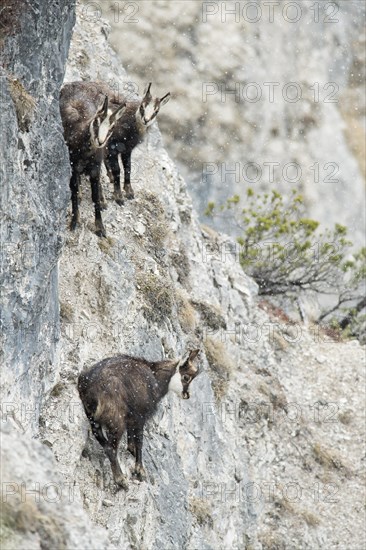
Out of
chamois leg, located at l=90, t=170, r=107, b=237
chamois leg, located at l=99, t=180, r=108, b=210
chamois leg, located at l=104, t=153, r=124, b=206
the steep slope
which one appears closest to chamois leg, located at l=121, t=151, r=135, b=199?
chamois leg, located at l=104, t=153, r=124, b=206

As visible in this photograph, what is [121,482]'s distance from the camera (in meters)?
12.0

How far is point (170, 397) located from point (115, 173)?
406 centimetres

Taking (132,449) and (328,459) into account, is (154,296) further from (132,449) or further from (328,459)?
(328,459)

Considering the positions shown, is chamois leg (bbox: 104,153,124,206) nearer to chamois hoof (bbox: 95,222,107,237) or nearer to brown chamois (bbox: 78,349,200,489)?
chamois hoof (bbox: 95,222,107,237)

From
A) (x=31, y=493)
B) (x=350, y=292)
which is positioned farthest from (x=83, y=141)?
(x=350, y=292)

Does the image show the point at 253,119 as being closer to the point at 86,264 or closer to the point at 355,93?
the point at 355,93

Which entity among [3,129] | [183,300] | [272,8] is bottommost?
[183,300]

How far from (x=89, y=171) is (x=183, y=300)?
5145 millimetres

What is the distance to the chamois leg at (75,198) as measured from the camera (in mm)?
13641

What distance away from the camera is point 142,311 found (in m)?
15.1

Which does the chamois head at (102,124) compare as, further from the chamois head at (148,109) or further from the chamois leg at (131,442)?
the chamois leg at (131,442)

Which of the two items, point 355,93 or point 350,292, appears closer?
point 350,292

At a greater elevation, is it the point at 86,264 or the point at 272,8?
the point at 272,8

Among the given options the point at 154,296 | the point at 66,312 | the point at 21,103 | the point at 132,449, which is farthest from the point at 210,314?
the point at 21,103
